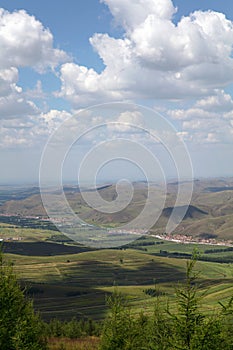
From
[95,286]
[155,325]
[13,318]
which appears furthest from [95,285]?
[155,325]

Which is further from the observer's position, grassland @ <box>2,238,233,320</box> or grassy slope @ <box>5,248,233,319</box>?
grassy slope @ <box>5,248,233,319</box>

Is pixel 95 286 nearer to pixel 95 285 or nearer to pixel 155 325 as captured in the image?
pixel 95 285

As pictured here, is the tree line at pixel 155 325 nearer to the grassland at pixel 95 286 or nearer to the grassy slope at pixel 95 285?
the grassland at pixel 95 286

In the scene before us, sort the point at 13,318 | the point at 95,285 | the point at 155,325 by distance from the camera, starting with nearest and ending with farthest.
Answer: the point at 155,325
the point at 13,318
the point at 95,285

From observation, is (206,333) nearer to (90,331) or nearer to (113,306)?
(113,306)

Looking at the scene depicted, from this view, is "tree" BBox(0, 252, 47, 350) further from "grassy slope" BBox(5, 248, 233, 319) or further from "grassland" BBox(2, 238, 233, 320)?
"grassy slope" BBox(5, 248, 233, 319)

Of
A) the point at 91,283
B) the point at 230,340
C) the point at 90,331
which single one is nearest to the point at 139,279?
the point at 91,283

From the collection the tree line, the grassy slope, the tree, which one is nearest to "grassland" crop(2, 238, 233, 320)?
the grassy slope

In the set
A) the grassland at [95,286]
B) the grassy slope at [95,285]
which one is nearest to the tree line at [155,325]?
the grassland at [95,286]
